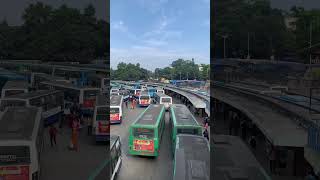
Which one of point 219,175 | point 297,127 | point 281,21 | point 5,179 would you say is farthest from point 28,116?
point 281,21

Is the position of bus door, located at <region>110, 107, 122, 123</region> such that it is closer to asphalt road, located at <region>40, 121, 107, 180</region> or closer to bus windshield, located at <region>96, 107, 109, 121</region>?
asphalt road, located at <region>40, 121, 107, 180</region>

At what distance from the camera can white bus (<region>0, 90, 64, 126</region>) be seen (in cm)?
982

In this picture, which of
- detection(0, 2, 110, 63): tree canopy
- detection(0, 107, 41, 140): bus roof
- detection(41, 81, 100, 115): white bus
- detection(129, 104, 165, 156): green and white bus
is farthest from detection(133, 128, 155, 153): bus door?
detection(0, 2, 110, 63): tree canopy

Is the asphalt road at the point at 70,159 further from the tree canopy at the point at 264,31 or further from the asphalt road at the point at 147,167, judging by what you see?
the tree canopy at the point at 264,31

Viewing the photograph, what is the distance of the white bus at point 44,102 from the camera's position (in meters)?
9.82

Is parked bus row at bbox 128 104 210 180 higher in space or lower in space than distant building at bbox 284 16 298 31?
lower

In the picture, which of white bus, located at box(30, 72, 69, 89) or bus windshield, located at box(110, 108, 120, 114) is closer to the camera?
bus windshield, located at box(110, 108, 120, 114)

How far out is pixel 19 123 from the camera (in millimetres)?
6523

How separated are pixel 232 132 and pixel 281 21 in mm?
3902

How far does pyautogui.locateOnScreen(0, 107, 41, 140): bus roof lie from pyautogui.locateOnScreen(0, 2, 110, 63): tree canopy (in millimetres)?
11703

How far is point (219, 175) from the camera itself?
14.9ft

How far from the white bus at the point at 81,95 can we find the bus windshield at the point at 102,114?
2.42 meters

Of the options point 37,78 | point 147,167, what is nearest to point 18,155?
point 147,167

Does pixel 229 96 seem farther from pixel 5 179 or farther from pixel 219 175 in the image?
pixel 5 179
